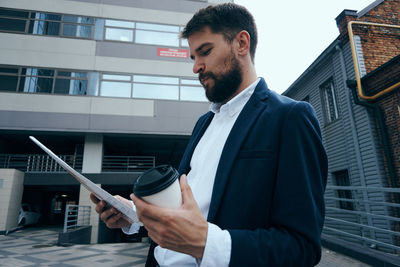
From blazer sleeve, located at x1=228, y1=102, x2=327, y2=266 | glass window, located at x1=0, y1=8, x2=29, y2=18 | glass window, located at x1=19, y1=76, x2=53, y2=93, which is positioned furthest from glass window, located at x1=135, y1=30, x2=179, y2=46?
blazer sleeve, located at x1=228, y1=102, x2=327, y2=266

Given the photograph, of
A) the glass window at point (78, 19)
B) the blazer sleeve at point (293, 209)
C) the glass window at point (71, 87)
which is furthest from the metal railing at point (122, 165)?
the blazer sleeve at point (293, 209)

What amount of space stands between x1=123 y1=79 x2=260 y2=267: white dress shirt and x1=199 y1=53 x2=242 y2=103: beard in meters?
0.08

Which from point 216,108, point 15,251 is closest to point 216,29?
point 216,108

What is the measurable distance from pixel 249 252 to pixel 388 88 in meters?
9.35

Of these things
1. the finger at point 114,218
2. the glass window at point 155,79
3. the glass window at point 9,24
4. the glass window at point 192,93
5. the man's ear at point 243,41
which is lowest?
the finger at point 114,218

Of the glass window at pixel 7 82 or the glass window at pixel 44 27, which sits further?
the glass window at pixel 7 82

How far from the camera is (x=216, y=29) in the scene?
165 cm

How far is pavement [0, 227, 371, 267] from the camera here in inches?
226

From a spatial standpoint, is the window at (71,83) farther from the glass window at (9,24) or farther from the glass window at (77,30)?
the glass window at (9,24)

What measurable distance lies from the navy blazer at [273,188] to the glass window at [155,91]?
44.3ft

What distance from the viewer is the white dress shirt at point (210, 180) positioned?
95 centimetres

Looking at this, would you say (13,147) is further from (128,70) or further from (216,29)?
(216,29)

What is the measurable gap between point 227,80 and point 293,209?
2.96 ft

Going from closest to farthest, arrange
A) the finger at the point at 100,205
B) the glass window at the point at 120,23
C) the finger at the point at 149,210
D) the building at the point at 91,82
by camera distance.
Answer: the finger at the point at 149,210, the finger at the point at 100,205, the building at the point at 91,82, the glass window at the point at 120,23
